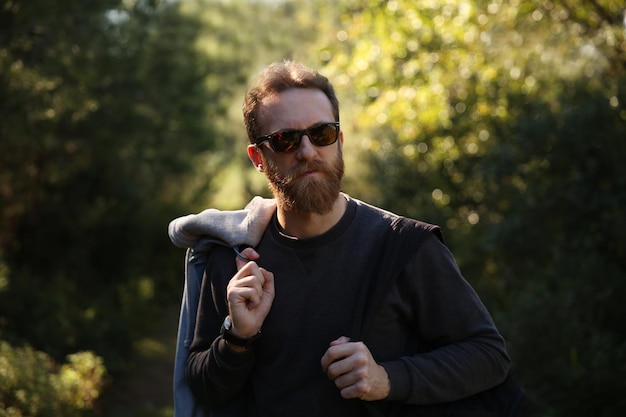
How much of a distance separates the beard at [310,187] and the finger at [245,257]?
7.9 inches

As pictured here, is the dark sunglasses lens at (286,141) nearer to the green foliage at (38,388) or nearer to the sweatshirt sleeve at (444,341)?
the sweatshirt sleeve at (444,341)

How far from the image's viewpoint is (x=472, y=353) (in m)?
2.66

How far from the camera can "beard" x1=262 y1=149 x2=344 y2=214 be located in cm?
288

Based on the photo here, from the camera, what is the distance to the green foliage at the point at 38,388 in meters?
6.06

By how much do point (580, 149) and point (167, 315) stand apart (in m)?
10.5

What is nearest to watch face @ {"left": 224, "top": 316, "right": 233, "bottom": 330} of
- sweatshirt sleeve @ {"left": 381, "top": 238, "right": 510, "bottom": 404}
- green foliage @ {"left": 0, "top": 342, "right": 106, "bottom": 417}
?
sweatshirt sleeve @ {"left": 381, "top": 238, "right": 510, "bottom": 404}

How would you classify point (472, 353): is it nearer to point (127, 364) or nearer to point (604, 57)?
point (604, 57)

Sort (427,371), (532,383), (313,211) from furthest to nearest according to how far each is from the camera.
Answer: (532,383), (313,211), (427,371)

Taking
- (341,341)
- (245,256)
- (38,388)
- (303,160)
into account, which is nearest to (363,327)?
(341,341)

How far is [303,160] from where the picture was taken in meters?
2.92

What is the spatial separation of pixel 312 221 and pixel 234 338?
50cm

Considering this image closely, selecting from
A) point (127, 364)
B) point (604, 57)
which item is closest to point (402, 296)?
point (604, 57)

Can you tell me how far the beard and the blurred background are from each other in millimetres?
3513

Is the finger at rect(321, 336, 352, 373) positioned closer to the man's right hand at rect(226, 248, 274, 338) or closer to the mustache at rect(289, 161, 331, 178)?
the man's right hand at rect(226, 248, 274, 338)
